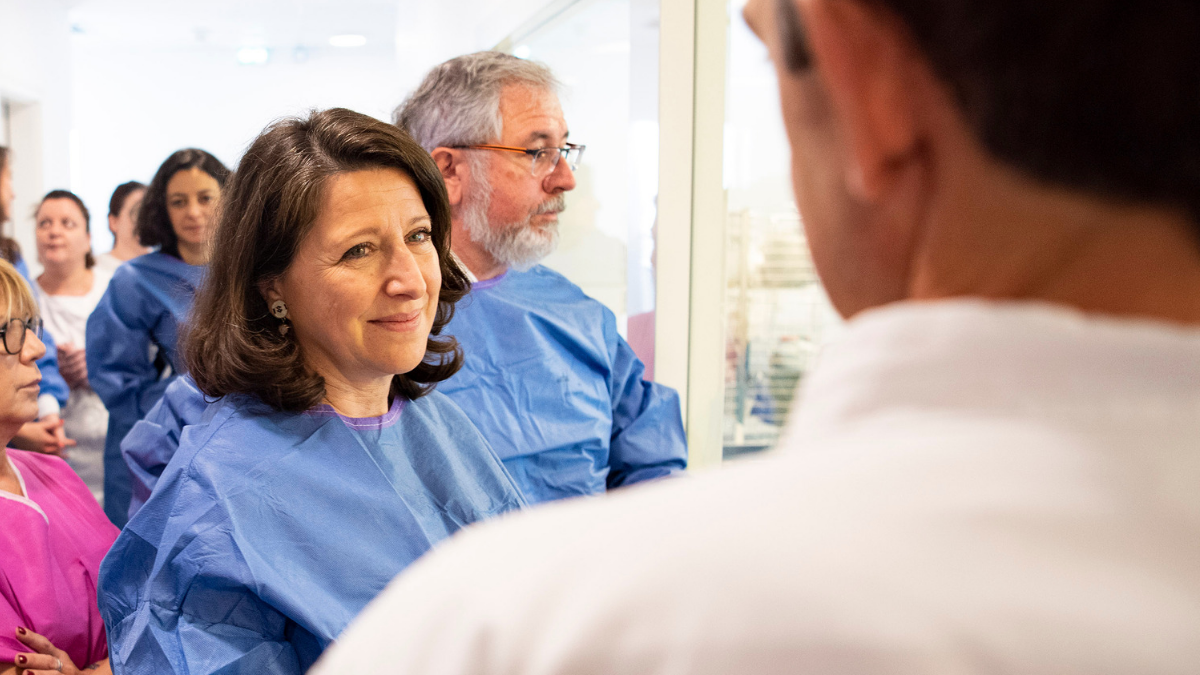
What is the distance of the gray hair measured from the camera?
79.9 inches

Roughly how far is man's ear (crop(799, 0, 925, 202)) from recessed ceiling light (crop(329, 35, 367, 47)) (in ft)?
21.2

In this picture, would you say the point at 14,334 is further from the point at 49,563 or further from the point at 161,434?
the point at 49,563

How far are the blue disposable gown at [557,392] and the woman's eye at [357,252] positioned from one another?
0.48m

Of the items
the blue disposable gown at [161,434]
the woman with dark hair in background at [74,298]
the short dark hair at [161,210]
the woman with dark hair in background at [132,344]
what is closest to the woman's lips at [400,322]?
the blue disposable gown at [161,434]

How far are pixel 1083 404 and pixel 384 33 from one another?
646cm

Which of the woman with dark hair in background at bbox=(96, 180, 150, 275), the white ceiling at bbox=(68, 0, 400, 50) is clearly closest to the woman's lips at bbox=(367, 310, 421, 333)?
the woman with dark hair in background at bbox=(96, 180, 150, 275)

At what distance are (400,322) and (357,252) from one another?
0.12m

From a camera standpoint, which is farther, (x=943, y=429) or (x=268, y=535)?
(x=268, y=535)

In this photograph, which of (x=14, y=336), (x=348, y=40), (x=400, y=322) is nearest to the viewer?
(x=400, y=322)

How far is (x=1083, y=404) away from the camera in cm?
29

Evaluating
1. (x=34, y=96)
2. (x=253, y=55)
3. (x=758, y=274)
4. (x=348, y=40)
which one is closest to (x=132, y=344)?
(x=758, y=274)

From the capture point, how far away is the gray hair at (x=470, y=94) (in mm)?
2029

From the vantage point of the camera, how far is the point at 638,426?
1.97 metres

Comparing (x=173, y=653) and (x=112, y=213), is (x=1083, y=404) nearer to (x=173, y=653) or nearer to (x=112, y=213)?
(x=173, y=653)
